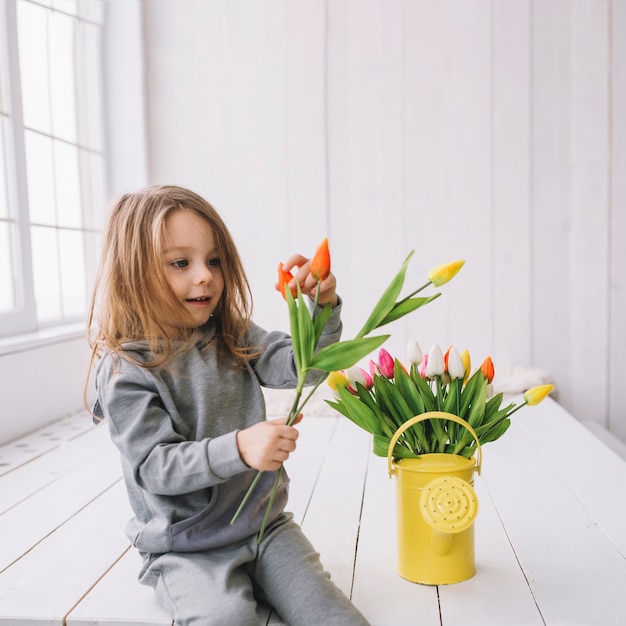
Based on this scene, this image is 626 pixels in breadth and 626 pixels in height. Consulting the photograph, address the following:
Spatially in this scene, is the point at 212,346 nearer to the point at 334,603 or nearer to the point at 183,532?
the point at 183,532

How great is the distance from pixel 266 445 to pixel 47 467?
116 centimetres

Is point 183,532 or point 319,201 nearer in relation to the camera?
point 183,532

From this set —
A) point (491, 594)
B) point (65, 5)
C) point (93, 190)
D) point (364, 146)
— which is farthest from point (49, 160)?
point (491, 594)

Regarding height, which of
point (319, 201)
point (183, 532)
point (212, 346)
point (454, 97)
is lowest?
point (183, 532)

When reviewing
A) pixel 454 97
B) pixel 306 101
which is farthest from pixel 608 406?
pixel 306 101

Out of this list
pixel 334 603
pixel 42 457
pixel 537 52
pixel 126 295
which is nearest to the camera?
pixel 334 603

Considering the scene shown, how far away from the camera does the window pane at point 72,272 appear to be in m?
2.65

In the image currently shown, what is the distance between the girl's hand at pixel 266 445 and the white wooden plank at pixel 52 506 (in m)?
0.62

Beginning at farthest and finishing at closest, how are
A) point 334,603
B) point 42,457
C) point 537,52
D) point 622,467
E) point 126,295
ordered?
point 537,52
point 42,457
point 622,467
point 126,295
point 334,603

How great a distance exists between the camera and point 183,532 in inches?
41.6

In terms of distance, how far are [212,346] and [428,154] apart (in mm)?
1790

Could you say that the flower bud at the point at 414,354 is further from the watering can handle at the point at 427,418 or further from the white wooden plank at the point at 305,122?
the white wooden plank at the point at 305,122

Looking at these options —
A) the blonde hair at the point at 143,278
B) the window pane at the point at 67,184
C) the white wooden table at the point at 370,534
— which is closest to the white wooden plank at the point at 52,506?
the white wooden table at the point at 370,534

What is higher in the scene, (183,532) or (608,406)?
(183,532)
